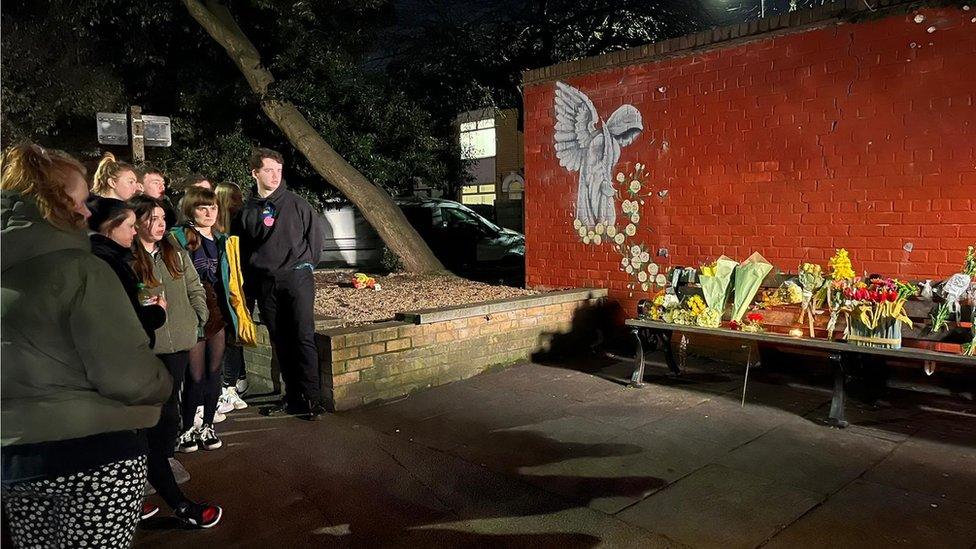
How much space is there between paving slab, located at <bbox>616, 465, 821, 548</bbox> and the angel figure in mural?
3982 millimetres

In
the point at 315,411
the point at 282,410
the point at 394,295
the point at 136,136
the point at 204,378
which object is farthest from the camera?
the point at 394,295

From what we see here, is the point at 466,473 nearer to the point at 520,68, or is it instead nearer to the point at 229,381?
the point at 229,381

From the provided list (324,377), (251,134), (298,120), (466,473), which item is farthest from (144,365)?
(251,134)

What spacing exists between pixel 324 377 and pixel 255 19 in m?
8.59

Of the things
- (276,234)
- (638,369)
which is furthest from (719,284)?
(276,234)

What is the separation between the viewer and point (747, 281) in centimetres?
529

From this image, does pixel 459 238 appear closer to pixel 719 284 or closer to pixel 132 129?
pixel 132 129

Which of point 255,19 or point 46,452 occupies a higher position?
point 255,19

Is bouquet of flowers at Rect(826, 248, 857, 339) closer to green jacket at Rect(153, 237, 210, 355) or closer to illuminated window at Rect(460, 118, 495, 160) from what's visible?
green jacket at Rect(153, 237, 210, 355)

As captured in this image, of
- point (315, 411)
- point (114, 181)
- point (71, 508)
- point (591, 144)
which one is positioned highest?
point (591, 144)

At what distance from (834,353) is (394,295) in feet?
15.8

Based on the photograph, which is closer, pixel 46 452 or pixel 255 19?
pixel 46 452

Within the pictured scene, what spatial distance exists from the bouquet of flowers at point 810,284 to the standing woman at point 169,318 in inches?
170

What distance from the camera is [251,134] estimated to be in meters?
11.9
